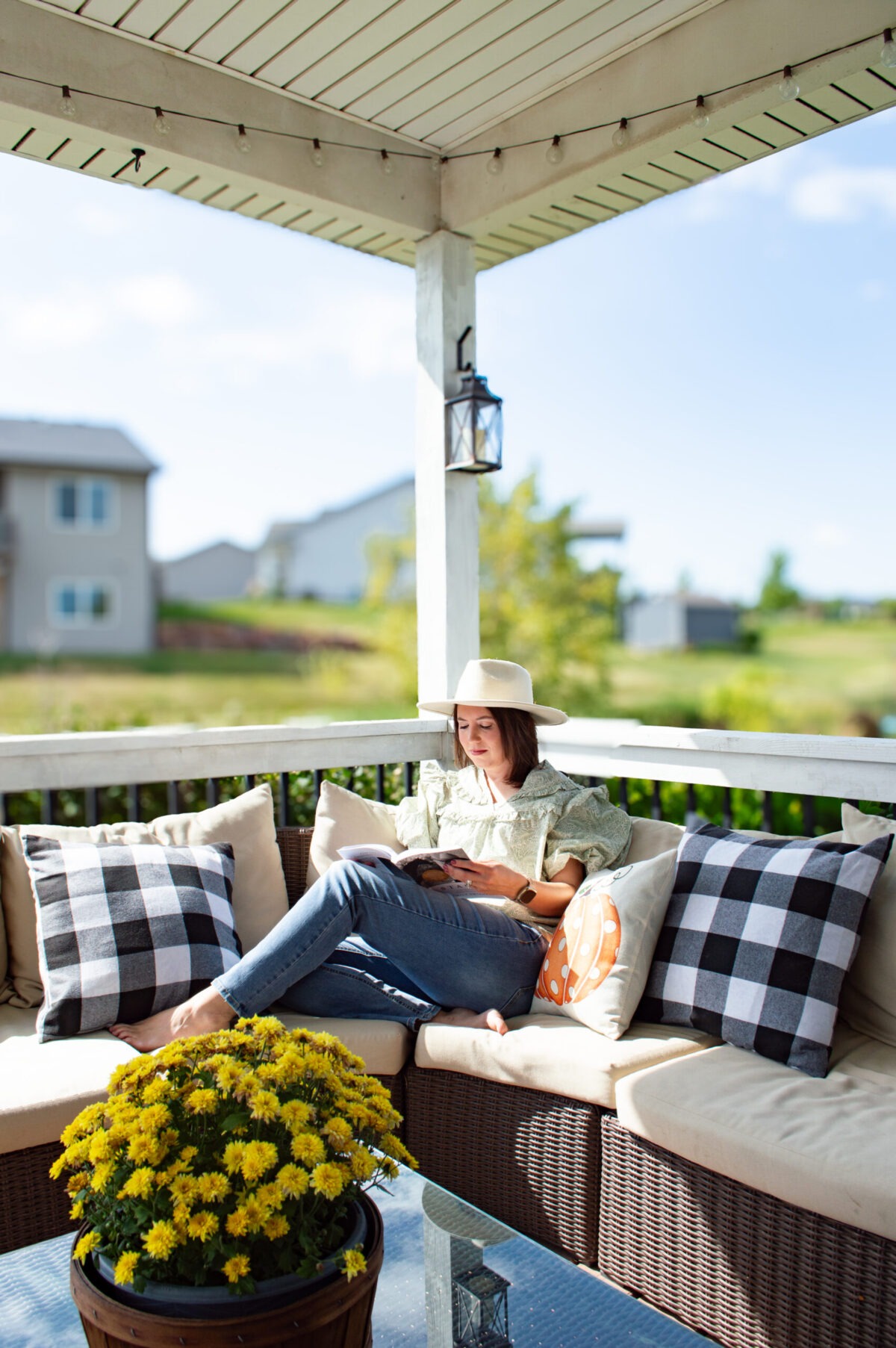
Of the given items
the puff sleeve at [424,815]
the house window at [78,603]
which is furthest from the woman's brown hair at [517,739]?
the house window at [78,603]

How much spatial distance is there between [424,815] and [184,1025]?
3.01ft

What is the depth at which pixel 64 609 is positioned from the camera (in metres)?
21.8

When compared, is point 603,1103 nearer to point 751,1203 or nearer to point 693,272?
point 751,1203

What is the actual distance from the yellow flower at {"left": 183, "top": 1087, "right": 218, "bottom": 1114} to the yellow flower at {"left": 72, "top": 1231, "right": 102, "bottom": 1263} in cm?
17

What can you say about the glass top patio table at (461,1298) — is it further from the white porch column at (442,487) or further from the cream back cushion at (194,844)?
the white porch column at (442,487)

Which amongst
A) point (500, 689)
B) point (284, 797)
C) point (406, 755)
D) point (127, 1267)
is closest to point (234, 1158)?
point (127, 1267)

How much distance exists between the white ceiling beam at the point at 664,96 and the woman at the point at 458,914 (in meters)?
1.60

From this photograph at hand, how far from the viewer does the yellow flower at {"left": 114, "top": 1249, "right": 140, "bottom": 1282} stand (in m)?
1.12

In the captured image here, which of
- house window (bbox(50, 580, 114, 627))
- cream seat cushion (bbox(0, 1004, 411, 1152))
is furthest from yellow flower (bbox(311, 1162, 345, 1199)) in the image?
house window (bbox(50, 580, 114, 627))

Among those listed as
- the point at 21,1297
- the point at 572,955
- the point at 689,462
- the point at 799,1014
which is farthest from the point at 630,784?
the point at 689,462

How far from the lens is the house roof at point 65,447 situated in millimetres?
21203

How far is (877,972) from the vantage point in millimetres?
2014

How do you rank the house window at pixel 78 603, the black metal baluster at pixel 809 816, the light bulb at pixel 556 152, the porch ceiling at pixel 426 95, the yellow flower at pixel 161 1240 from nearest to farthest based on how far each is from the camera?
the yellow flower at pixel 161 1240 < the porch ceiling at pixel 426 95 < the black metal baluster at pixel 809 816 < the light bulb at pixel 556 152 < the house window at pixel 78 603

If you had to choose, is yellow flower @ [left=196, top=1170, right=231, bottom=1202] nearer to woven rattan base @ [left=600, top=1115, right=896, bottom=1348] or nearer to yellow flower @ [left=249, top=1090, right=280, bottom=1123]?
yellow flower @ [left=249, top=1090, right=280, bottom=1123]
